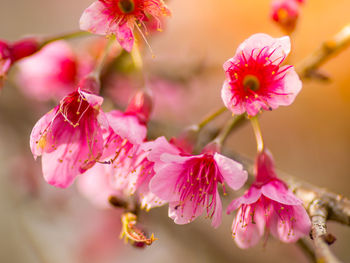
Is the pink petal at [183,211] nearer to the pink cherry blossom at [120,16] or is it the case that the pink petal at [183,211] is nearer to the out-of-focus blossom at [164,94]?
the pink cherry blossom at [120,16]

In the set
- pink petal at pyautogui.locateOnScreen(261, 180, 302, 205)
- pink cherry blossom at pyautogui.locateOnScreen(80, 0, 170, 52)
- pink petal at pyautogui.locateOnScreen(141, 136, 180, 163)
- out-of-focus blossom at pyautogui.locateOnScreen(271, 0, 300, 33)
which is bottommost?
pink petal at pyautogui.locateOnScreen(261, 180, 302, 205)

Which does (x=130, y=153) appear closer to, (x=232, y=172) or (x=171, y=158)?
(x=171, y=158)

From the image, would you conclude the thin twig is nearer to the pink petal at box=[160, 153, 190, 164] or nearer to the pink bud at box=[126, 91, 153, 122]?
the pink petal at box=[160, 153, 190, 164]

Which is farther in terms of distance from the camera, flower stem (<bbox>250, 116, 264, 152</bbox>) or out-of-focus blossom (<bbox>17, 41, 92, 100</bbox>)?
out-of-focus blossom (<bbox>17, 41, 92, 100</bbox>)

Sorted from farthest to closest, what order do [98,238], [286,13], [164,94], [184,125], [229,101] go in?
[98,238] < [164,94] < [184,125] < [286,13] < [229,101]

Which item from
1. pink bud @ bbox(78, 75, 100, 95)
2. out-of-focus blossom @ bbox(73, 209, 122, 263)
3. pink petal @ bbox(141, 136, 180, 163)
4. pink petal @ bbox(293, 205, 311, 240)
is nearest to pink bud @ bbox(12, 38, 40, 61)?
pink bud @ bbox(78, 75, 100, 95)

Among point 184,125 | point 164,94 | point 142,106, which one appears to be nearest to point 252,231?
point 142,106

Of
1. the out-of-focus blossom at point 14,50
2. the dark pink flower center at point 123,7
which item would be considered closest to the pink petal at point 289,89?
the dark pink flower center at point 123,7
